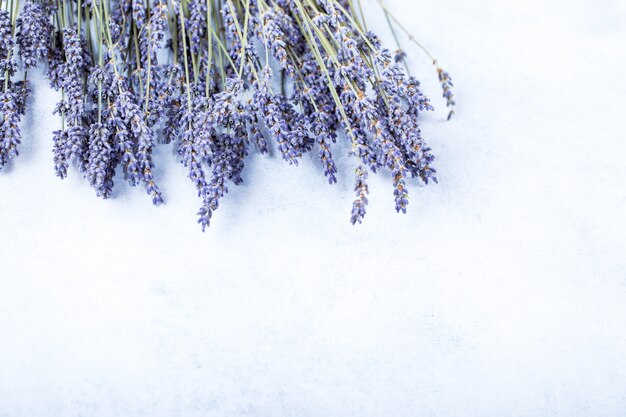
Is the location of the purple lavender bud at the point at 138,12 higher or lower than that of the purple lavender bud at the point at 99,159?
higher

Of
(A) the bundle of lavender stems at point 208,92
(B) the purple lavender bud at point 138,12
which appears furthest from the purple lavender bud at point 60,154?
(B) the purple lavender bud at point 138,12

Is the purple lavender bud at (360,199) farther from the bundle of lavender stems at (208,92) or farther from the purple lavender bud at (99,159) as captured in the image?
the purple lavender bud at (99,159)

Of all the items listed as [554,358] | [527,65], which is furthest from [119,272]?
[527,65]

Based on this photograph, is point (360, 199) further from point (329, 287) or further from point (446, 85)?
point (446, 85)

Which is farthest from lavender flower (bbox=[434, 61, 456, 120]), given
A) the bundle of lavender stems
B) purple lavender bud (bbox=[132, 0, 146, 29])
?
purple lavender bud (bbox=[132, 0, 146, 29])

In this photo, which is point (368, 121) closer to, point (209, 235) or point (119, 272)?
point (209, 235)
